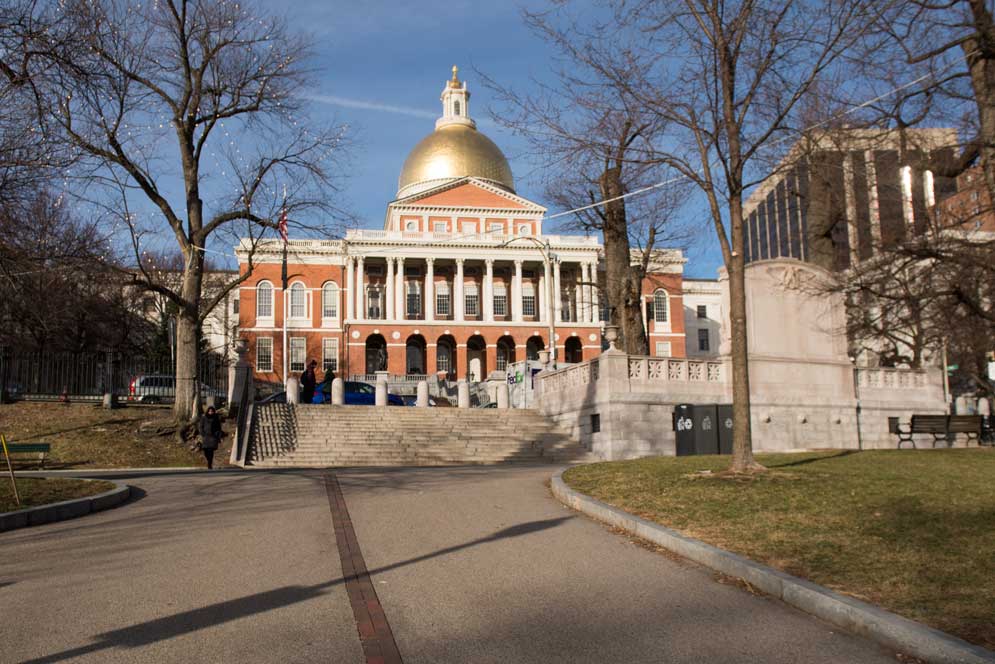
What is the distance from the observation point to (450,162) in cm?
7812

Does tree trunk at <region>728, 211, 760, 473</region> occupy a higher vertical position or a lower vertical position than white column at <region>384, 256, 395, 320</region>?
lower

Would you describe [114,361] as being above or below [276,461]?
above

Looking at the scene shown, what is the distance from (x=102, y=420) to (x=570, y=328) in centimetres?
5188

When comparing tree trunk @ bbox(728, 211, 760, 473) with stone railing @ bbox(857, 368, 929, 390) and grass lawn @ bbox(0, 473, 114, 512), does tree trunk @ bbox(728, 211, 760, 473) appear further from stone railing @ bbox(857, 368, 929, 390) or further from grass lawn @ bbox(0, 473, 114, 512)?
stone railing @ bbox(857, 368, 929, 390)

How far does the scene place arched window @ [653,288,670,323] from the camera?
79375mm

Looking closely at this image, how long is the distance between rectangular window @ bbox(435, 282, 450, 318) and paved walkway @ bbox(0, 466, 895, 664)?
64.6m

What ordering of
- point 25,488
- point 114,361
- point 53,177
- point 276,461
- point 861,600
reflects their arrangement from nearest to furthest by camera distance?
point 861,600
point 25,488
point 53,177
point 276,461
point 114,361

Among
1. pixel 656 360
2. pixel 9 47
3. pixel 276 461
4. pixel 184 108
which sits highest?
pixel 184 108

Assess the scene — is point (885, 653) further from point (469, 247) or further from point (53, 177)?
point (469, 247)

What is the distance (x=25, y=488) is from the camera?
12297 mm

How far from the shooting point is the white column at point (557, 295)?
2833 inches

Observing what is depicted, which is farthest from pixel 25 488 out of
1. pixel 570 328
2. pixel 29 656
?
pixel 570 328

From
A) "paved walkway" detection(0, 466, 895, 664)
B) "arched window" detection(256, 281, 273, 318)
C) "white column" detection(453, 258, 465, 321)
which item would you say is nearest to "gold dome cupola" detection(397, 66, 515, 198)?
"white column" detection(453, 258, 465, 321)

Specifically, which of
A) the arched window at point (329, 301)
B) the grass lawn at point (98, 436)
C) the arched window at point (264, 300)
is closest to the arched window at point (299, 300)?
the arched window at point (329, 301)
